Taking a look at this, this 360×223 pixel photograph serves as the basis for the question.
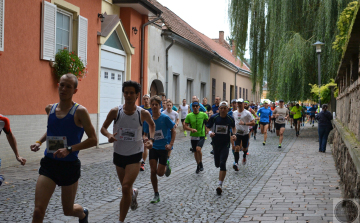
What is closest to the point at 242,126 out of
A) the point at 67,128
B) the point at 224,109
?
the point at 224,109

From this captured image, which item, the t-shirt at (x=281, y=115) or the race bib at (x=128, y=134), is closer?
the race bib at (x=128, y=134)

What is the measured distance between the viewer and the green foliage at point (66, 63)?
11.4 m

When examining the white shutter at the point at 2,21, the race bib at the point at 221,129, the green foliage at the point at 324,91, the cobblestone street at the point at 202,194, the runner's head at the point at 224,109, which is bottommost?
the cobblestone street at the point at 202,194

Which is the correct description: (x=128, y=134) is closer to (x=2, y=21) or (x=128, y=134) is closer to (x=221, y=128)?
(x=221, y=128)

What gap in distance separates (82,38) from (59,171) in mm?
9444

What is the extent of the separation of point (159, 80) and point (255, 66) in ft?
20.9

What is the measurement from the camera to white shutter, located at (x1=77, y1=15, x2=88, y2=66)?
12.6 meters

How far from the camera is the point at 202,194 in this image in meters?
7.09

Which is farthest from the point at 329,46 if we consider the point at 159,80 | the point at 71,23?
the point at 71,23

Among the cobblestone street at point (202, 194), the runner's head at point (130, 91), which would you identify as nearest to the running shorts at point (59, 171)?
the runner's head at point (130, 91)

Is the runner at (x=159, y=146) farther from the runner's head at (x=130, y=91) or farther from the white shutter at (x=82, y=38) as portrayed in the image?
the white shutter at (x=82, y=38)

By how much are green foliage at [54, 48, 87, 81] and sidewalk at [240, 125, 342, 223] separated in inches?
247

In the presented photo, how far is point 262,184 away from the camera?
8.09 meters

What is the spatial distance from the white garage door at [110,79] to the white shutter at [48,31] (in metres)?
3.33
